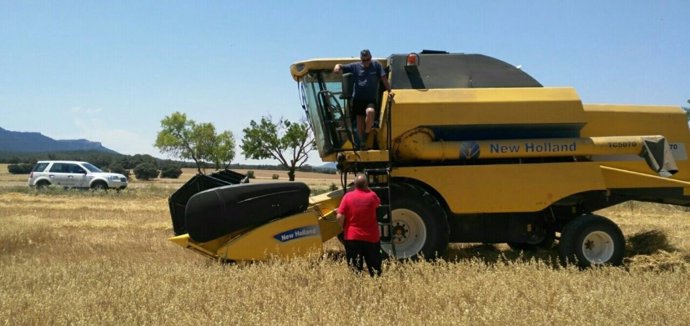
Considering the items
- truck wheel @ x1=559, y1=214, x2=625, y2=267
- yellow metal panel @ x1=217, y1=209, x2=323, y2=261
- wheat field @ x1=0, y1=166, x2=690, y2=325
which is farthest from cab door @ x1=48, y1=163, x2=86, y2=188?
truck wheel @ x1=559, y1=214, x2=625, y2=267

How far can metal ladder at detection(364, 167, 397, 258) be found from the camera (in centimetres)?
743

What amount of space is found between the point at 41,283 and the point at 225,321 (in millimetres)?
2571

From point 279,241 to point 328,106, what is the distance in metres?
2.00

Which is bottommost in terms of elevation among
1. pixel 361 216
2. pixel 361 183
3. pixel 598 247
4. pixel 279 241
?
pixel 598 247

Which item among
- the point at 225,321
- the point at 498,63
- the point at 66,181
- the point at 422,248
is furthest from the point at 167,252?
the point at 66,181

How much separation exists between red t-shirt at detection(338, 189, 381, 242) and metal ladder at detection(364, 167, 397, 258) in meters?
0.93

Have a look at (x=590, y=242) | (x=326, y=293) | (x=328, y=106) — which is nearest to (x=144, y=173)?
(x=328, y=106)

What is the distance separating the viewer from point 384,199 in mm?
7551

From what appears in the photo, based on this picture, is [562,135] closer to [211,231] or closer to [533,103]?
[533,103]

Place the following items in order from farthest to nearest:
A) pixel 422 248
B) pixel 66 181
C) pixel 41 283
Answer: pixel 66 181 → pixel 422 248 → pixel 41 283

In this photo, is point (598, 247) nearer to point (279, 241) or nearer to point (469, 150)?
point (469, 150)

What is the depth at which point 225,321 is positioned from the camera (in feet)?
14.8

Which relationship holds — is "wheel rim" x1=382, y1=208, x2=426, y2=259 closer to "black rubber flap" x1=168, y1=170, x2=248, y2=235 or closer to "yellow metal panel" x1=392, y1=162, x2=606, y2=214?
"yellow metal panel" x1=392, y1=162, x2=606, y2=214

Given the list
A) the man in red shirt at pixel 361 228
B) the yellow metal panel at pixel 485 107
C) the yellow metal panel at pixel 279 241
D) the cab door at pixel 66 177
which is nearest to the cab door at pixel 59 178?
the cab door at pixel 66 177
